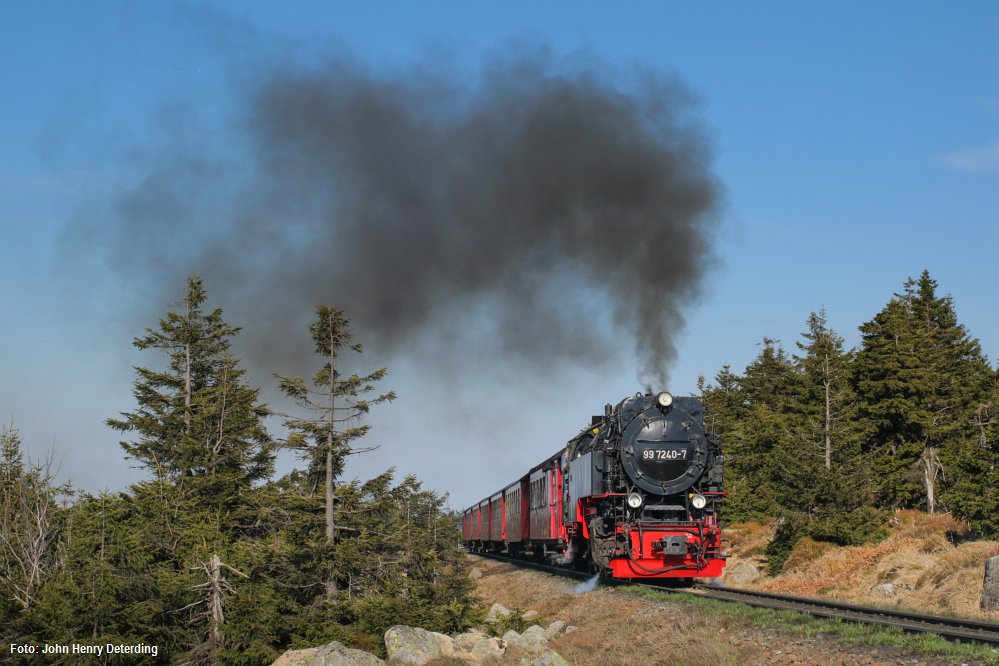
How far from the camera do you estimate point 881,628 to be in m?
12.1

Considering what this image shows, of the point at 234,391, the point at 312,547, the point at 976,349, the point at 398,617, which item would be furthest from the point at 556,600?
the point at 976,349

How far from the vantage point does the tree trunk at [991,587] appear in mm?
16250

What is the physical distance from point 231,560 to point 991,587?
57.1 ft

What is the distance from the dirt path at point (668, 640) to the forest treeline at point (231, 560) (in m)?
3.43

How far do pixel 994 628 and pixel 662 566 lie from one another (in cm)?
971

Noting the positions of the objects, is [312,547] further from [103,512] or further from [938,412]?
[938,412]

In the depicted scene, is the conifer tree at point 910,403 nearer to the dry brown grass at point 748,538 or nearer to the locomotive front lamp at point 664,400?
the dry brown grass at point 748,538

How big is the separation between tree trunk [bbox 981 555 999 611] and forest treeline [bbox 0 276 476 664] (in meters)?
10.8

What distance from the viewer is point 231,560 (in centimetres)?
2339

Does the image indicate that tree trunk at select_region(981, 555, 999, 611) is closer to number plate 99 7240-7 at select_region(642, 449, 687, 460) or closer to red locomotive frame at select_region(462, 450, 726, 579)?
red locomotive frame at select_region(462, 450, 726, 579)

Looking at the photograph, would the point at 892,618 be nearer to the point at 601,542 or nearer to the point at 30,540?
the point at 601,542

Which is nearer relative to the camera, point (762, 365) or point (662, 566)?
point (662, 566)

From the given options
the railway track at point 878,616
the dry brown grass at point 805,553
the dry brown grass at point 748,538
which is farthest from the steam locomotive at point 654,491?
the dry brown grass at point 748,538

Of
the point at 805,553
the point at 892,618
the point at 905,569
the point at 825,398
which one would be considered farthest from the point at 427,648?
the point at 825,398
